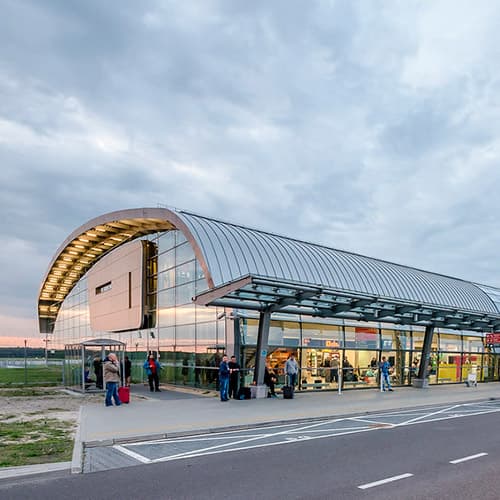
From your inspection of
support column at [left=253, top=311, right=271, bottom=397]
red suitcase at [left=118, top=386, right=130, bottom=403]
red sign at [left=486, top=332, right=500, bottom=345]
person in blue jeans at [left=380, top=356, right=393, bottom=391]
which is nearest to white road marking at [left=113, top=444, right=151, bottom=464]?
red suitcase at [left=118, top=386, right=130, bottom=403]

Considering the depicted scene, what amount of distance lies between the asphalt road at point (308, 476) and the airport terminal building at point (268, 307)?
735 cm

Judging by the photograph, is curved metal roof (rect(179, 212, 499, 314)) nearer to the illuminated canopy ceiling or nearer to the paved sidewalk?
the illuminated canopy ceiling

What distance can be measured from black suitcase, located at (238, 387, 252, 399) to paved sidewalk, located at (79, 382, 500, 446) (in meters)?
0.65

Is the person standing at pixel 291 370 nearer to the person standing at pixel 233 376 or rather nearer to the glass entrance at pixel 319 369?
the glass entrance at pixel 319 369

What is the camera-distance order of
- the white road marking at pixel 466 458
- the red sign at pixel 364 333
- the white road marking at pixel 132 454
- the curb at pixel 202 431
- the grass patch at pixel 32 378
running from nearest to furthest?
the white road marking at pixel 466 458 < the white road marking at pixel 132 454 < the curb at pixel 202 431 < the red sign at pixel 364 333 < the grass patch at pixel 32 378

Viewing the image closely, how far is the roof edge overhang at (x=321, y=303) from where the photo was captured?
16.9 m

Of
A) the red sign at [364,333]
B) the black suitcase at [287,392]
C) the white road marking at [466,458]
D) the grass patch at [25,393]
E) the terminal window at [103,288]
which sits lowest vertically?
the grass patch at [25,393]

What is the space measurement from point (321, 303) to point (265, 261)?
3.00 metres

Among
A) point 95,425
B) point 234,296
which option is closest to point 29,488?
point 95,425

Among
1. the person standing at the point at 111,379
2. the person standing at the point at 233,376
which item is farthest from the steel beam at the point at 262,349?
the person standing at the point at 111,379

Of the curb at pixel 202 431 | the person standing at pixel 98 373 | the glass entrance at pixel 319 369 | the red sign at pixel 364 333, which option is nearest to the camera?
the curb at pixel 202 431

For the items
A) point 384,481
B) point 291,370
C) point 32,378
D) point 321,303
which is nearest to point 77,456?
point 384,481

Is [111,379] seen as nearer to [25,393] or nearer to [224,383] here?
[224,383]

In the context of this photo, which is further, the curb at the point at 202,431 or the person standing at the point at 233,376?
the person standing at the point at 233,376
